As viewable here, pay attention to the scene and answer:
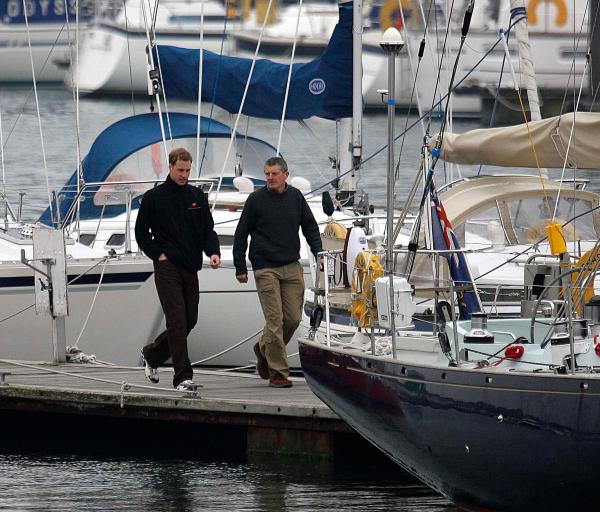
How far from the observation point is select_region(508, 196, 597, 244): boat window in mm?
11914

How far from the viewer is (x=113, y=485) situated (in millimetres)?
9898

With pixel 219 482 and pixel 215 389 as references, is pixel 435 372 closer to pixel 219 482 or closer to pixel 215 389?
pixel 219 482

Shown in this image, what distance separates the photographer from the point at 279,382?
11.0 m

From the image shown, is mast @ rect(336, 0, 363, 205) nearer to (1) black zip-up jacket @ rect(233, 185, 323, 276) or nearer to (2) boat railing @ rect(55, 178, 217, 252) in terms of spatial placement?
(2) boat railing @ rect(55, 178, 217, 252)

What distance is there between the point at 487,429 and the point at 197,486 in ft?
7.98

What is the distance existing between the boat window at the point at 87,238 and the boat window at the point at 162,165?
303 millimetres

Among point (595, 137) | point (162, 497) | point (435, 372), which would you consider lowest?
point (162, 497)

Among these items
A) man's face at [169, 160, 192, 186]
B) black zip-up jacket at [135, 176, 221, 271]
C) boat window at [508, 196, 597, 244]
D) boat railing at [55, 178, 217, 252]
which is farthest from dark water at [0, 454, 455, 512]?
boat railing at [55, 178, 217, 252]

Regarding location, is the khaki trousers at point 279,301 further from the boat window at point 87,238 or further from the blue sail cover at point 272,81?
the blue sail cover at point 272,81

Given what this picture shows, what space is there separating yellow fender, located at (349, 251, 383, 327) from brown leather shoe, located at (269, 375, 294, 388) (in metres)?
1.49

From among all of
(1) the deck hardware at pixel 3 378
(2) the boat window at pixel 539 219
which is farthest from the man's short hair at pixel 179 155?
(2) the boat window at pixel 539 219

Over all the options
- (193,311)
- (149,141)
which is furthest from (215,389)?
(149,141)

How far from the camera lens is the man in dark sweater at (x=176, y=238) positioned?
9.97 m

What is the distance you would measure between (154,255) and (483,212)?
3012mm
